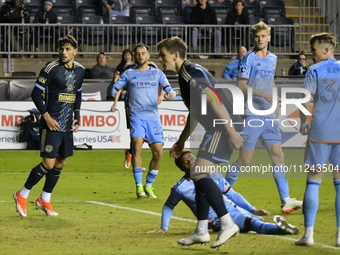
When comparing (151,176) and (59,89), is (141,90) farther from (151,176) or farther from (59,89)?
(59,89)

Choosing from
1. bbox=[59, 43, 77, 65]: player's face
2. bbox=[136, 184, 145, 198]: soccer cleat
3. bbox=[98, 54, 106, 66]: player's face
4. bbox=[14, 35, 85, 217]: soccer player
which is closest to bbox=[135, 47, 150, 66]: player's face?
bbox=[14, 35, 85, 217]: soccer player

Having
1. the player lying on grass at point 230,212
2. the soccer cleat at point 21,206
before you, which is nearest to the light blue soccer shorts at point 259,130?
the player lying on grass at point 230,212

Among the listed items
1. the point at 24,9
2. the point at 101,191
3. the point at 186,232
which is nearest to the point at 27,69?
the point at 24,9

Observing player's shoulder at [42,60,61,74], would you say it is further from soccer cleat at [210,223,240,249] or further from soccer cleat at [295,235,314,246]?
soccer cleat at [295,235,314,246]

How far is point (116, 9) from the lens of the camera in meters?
21.4

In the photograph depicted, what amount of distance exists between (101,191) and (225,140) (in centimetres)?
485

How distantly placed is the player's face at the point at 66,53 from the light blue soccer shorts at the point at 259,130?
2.41 m

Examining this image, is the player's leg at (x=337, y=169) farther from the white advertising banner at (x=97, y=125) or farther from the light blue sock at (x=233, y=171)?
the white advertising banner at (x=97, y=125)

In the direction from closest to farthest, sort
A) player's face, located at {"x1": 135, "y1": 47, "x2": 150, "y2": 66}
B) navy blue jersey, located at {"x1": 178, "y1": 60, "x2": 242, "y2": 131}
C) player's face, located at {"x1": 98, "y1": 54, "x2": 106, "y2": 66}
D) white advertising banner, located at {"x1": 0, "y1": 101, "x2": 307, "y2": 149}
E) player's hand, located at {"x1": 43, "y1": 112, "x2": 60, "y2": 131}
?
navy blue jersey, located at {"x1": 178, "y1": 60, "x2": 242, "y2": 131}, player's hand, located at {"x1": 43, "y1": 112, "x2": 60, "y2": 131}, player's face, located at {"x1": 135, "y1": 47, "x2": 150, "y2": 66}, white advertising banner, located at {"x1": 0, "y1": 101, "x2": 307, "y2": 149}, player's face, located at {"x1": 98, "y1": 54, "x2": 106, "y2": 66}

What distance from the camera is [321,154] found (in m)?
5.51

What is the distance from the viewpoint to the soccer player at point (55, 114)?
24.6ft

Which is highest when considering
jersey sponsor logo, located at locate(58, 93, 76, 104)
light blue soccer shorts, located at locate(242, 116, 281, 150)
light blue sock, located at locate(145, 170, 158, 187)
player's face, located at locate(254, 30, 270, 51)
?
player's face, located at locate(254, 30, 270, 51)

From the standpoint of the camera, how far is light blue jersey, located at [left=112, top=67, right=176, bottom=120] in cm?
944

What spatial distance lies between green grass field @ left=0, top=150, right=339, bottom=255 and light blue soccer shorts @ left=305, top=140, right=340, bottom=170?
0.77 m
